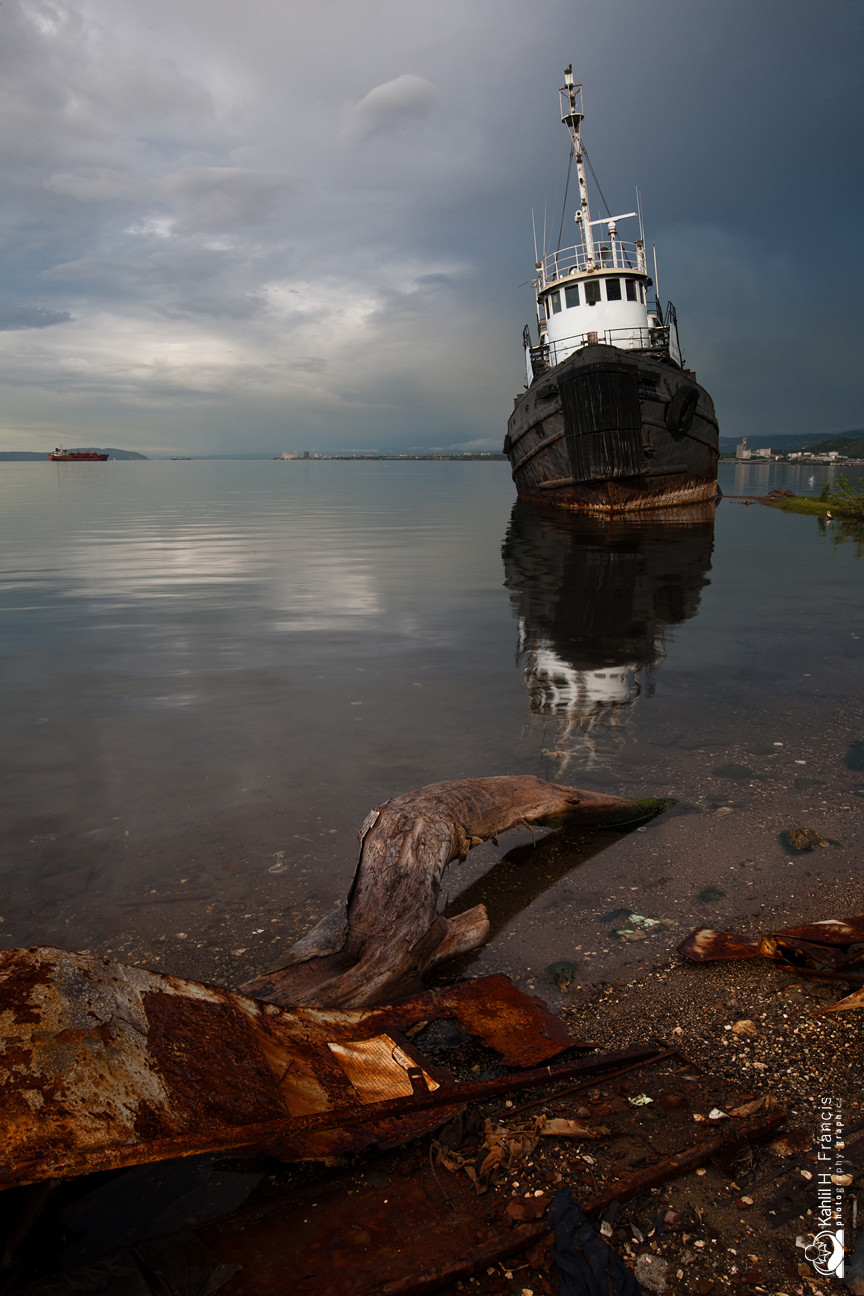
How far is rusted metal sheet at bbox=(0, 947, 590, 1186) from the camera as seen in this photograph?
68.9 inches

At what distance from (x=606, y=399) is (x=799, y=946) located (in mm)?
22665

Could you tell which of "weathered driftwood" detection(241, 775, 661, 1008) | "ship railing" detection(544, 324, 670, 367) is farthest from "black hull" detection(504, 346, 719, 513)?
"weathered driftwood" detection(241, 775, 661, 1008)

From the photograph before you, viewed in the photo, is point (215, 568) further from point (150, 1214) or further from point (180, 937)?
point (150, 1214)

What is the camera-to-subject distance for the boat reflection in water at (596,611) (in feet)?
23.6

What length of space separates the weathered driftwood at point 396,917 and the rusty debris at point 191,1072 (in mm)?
443

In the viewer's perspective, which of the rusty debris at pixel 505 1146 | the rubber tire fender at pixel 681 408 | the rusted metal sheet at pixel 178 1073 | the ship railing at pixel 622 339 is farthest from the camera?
the ship railing at pixel 622 339

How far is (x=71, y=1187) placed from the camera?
7.38ft

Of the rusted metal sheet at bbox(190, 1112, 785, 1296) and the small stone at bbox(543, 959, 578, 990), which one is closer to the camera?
the rusted metal sheet at bbox(190, 1112, 785, 1296)

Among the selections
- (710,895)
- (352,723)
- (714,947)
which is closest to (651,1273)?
(714,947)

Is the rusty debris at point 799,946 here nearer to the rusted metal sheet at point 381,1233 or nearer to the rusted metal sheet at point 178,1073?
the rusted metal sheet at point 178,1073

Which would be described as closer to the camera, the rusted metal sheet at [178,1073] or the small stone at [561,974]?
the rusted metal sheet at [178,1073]

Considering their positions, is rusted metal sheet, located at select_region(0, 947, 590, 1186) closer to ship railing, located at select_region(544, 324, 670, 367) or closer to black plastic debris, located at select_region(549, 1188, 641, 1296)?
black plastic debris, located at select_region(549, 1188, 641, 1296)

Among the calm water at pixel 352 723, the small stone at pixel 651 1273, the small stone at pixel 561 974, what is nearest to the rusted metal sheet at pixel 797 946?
the calm water at pixel 352 723

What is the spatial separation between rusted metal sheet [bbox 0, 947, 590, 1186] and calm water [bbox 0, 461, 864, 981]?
45.9 inches
